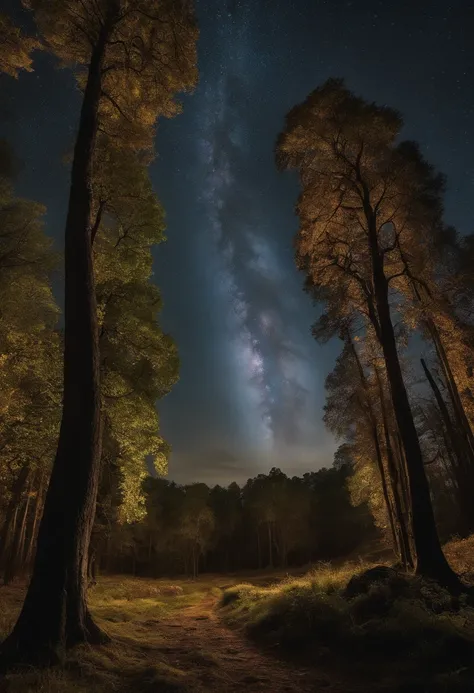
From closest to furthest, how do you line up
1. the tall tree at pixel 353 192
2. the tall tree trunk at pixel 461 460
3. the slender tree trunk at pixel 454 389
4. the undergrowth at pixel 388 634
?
1. the undergrowth at pixel 388 634
2. the tall tree at pixel 353 192
3. the slender tree trunk at pixel 454 389
4. the tall tree trunk at pixel 461 460

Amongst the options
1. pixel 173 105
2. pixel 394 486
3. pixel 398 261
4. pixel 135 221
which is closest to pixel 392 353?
pixel 398 261

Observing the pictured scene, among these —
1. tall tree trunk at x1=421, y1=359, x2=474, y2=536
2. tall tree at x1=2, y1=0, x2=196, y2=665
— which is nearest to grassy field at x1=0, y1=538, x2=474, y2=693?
tall tree at x1=2, y1=0, x2=196, y2=665

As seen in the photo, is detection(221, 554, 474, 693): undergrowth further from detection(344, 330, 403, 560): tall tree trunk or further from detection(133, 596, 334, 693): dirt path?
detection(344, 330, 403, 560): tall tree trunk

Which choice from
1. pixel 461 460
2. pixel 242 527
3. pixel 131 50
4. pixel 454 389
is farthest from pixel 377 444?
pixel 242 527

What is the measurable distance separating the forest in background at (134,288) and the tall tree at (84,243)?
0.03 metres

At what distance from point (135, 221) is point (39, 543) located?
30.1ft

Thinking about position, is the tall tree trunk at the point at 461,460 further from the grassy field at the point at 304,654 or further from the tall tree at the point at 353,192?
the grassy field at the point at 304,654

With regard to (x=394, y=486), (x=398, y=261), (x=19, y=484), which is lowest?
(x=394, y=486)

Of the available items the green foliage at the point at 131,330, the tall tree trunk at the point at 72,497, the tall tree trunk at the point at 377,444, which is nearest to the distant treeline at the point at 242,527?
the tall tree trunk at the point at 377,444

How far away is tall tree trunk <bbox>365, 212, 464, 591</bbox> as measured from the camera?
8844 millimetres

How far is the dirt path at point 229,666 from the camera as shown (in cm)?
524

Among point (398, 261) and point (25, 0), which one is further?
point (398, 261)

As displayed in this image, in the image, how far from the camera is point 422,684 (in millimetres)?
4668

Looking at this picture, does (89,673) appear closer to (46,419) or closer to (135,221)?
(46,419)
